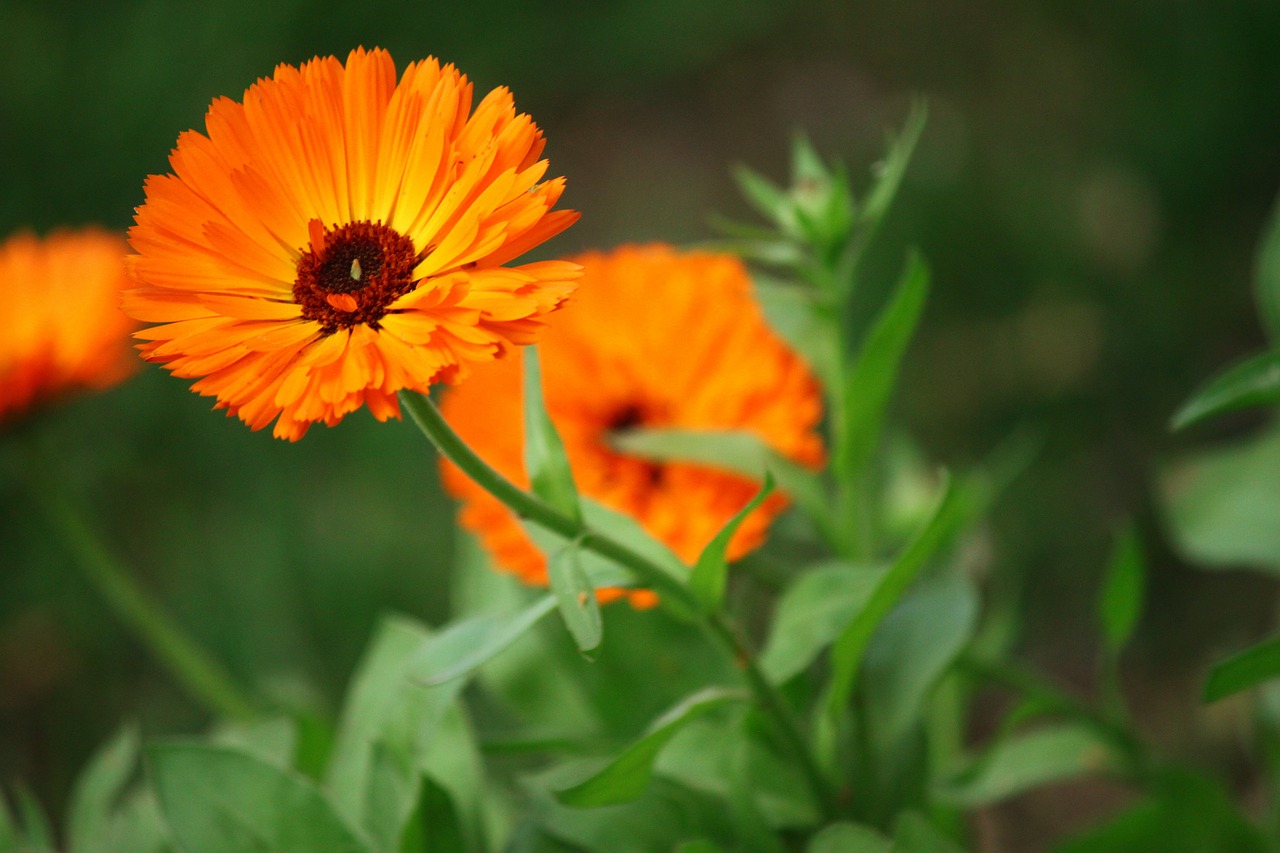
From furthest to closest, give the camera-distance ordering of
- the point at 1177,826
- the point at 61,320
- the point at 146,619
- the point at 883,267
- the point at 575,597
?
the point at 883,267 → the point at 61,320 → the point at 146,619 → the point at 1177,826 → the point at 575,597

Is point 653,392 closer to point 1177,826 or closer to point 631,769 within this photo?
point 631,769

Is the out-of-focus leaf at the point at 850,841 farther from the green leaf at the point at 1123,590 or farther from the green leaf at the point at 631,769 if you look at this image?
the green leaf at the point at 1123,590

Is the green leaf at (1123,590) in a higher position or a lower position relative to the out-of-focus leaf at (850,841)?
lower

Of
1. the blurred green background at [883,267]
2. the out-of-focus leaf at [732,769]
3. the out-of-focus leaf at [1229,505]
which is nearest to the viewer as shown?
the out-of-focus leaf at [732,769]

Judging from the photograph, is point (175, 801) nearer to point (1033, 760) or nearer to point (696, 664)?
point (696, 664)

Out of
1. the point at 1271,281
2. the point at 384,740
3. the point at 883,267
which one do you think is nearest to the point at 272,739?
the point at 384,740

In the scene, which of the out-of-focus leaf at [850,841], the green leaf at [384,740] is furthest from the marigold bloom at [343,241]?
the out-of-focus leaf at [850,841]

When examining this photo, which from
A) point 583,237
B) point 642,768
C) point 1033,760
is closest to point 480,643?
point 642,768
